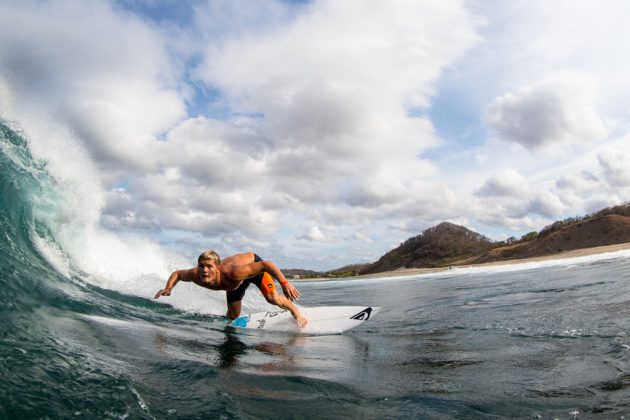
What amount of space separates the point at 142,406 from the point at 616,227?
73.1m

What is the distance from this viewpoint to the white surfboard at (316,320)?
297 inches

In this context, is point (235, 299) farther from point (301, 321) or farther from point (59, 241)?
point (59, 241)

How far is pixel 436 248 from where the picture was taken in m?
101

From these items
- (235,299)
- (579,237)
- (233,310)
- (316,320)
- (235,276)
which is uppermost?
(579,237)

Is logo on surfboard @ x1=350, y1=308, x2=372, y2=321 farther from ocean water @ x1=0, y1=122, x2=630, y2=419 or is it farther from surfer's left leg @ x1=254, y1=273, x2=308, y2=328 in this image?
surfer's left leg @ x1=254, y1=273, x2=308, y2=328

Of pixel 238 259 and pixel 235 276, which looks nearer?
pixel 235 276

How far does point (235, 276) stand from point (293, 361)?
280 centimetres

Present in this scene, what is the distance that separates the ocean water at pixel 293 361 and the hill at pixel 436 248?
280ft

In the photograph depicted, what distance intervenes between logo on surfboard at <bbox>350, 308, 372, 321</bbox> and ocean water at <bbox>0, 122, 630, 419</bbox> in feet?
1.24

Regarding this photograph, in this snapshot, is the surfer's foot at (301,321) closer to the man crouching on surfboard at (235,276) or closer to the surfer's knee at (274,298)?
the man crouching on surfboard at (235,276)

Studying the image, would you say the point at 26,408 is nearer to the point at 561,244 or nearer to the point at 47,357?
the point at 47,357

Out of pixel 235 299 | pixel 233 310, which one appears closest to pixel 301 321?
pixel 235 299

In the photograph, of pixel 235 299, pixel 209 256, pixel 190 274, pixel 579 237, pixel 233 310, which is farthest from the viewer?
pixel 579 237

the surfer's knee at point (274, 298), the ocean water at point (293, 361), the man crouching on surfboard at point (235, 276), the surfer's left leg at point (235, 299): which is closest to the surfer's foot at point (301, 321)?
the man crouching on surfboard at point (235, 276)
